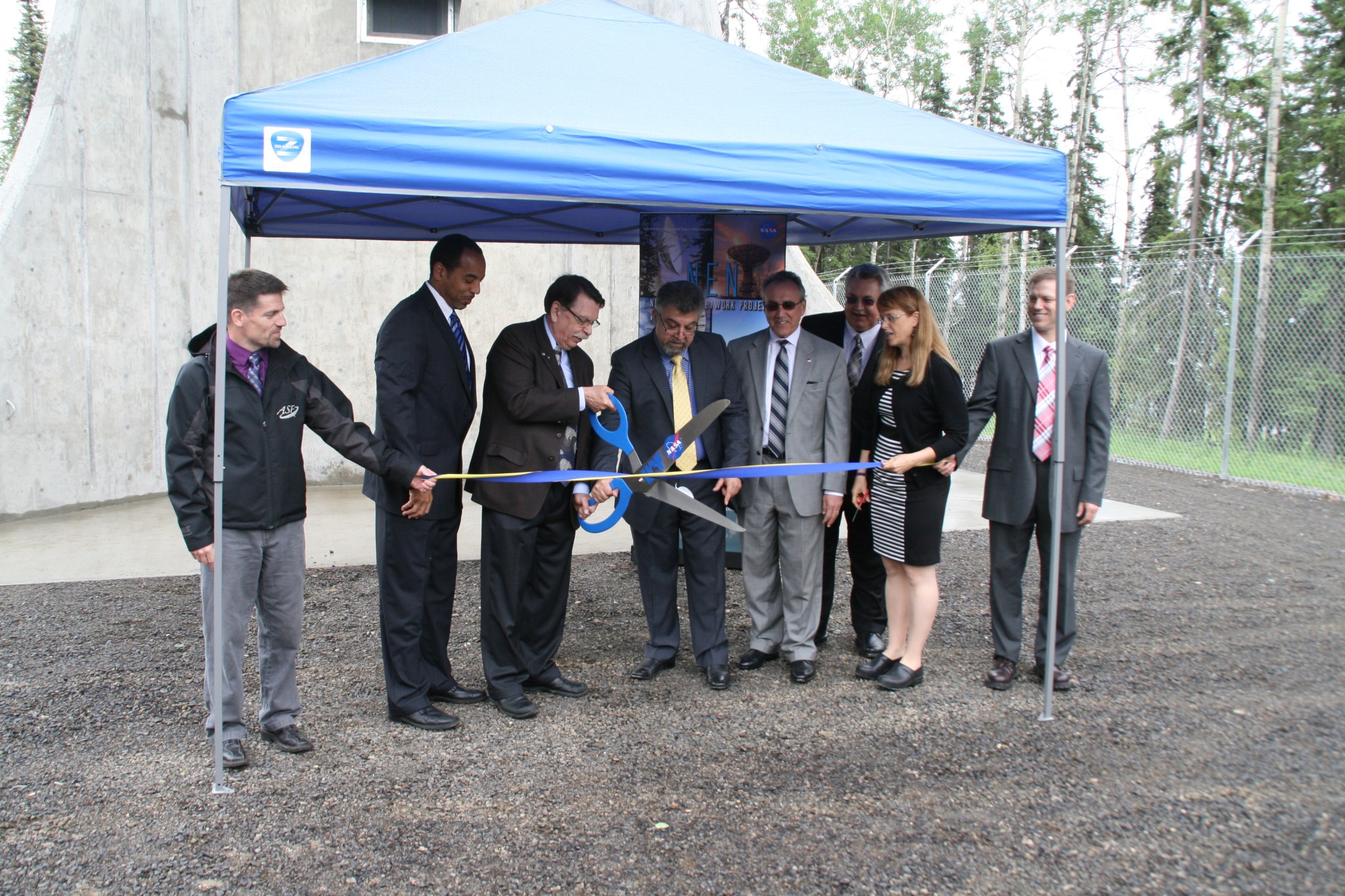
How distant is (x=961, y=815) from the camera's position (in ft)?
10.2

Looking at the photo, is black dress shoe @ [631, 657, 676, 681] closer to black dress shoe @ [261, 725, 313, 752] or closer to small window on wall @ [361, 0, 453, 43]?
black dress shoe @ [261, 725, 313, 752]

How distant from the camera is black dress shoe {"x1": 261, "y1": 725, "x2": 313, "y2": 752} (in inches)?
138

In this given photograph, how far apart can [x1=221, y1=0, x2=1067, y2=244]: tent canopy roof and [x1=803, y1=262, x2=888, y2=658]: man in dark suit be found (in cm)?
66

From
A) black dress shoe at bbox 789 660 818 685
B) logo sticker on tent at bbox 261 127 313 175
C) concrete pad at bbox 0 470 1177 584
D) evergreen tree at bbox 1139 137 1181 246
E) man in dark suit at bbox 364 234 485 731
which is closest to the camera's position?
logo sticker on tent at bbox 261 127 313 175

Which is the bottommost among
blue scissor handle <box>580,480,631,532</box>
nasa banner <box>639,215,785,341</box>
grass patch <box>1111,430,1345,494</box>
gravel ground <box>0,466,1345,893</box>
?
gravel ground <box>0,466,1345,893</box>

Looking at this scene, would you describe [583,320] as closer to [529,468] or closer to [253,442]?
[529,468]

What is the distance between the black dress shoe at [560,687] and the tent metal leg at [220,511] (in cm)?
131

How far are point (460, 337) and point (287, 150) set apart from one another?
105 centimetres

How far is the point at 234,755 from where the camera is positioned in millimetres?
3375

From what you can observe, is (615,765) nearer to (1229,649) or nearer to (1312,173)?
(1229,649)

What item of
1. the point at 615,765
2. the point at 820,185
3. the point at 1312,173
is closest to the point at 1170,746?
the point at 615,765

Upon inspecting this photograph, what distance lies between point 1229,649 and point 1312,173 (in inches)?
900

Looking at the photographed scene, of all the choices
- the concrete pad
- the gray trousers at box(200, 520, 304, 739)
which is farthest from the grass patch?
the gray trousers at box(200, 520, 304, 739)

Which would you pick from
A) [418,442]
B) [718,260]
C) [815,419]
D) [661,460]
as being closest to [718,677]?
[661,460]
